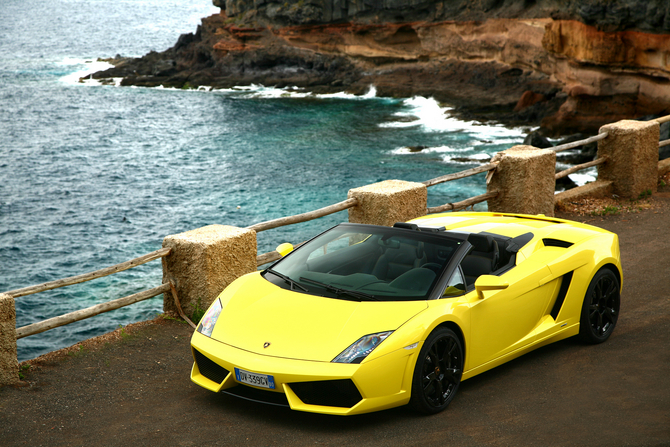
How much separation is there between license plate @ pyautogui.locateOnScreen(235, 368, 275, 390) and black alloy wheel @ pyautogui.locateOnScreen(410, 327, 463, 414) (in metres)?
0.95

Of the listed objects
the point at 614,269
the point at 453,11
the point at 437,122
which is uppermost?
the point at 453,11

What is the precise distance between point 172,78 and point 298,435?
6575 cm

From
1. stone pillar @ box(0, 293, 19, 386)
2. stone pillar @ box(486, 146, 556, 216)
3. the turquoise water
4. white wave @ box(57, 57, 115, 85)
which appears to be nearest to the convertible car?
stone pillar @ box(0, 293, 19, 386)

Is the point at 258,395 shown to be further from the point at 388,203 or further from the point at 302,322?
the point at 388,203

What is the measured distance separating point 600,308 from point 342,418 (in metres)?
2.78

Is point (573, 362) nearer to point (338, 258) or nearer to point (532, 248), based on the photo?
point (532, 248)

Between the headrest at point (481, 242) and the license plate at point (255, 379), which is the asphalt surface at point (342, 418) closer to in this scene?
the license plate at point (255, 379)

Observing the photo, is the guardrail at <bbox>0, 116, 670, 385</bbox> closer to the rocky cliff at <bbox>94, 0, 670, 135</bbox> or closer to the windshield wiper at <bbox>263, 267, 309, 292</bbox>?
the windshield wiper at <bbox>263, 267, 309, 292</bbox>

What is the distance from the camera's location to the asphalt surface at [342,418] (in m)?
4.25

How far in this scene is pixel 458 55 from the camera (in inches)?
1971

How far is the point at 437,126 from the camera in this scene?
4094 centimetres

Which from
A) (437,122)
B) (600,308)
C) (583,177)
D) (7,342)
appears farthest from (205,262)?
(437,122)

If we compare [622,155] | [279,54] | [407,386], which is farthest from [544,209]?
[279,54]

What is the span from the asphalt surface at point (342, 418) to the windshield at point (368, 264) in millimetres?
878
